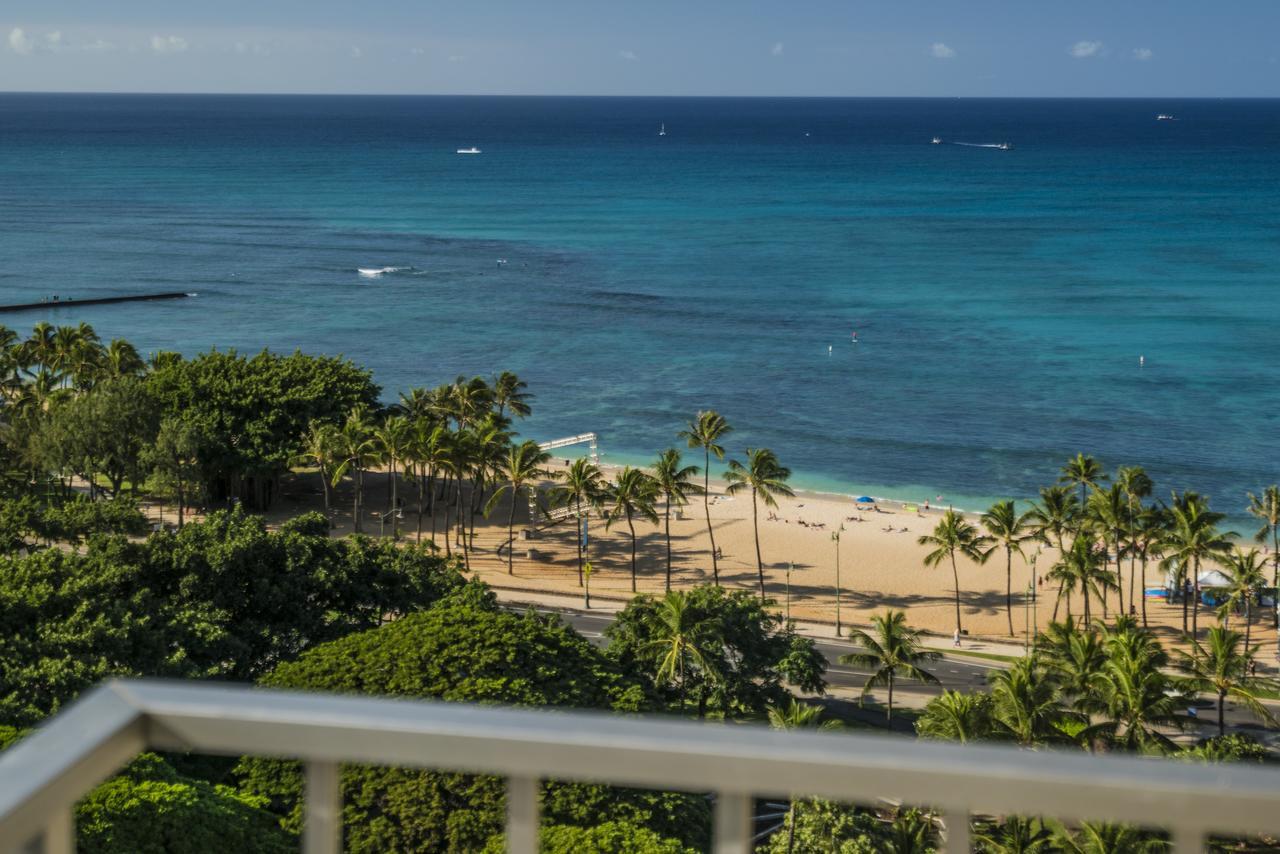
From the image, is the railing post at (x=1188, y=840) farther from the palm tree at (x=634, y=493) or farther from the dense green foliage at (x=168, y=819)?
the palm tree at (x=634, y=493)

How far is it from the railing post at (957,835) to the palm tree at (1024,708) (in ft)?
89.3

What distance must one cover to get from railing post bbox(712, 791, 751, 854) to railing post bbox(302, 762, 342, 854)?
678 mm

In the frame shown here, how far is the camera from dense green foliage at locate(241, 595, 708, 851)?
72.0ft

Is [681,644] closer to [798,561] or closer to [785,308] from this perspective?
[798,561]

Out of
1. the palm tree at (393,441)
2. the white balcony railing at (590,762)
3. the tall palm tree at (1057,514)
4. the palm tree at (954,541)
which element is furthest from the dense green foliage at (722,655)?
the white balcony railing at (590,762)

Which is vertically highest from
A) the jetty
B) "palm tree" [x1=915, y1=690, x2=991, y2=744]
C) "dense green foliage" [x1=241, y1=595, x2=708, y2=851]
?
the jetty

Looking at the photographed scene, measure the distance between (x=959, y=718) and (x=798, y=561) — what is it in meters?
25.6

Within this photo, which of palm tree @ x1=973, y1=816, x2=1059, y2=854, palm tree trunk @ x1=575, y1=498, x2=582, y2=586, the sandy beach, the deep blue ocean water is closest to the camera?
palm tree @ x1=973, y1=816, x2=1059, y2=854

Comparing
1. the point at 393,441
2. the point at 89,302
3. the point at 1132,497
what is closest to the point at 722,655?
the point at 1132,497

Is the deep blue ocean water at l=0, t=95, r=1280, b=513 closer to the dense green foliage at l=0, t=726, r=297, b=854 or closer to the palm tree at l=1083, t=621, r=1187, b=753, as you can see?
the palm tree at l=1083, t=621, r=1187, b=753

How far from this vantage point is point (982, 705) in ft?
96.4

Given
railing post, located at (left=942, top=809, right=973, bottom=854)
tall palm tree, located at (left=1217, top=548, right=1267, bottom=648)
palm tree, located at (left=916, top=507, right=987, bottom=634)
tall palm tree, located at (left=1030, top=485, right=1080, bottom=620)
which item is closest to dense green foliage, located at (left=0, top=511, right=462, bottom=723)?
palm tree, located at (left=916, top=507, right=987, bottom=634)

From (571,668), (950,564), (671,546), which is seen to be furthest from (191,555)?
(950,564)

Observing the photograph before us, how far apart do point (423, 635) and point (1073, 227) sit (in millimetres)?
130428
